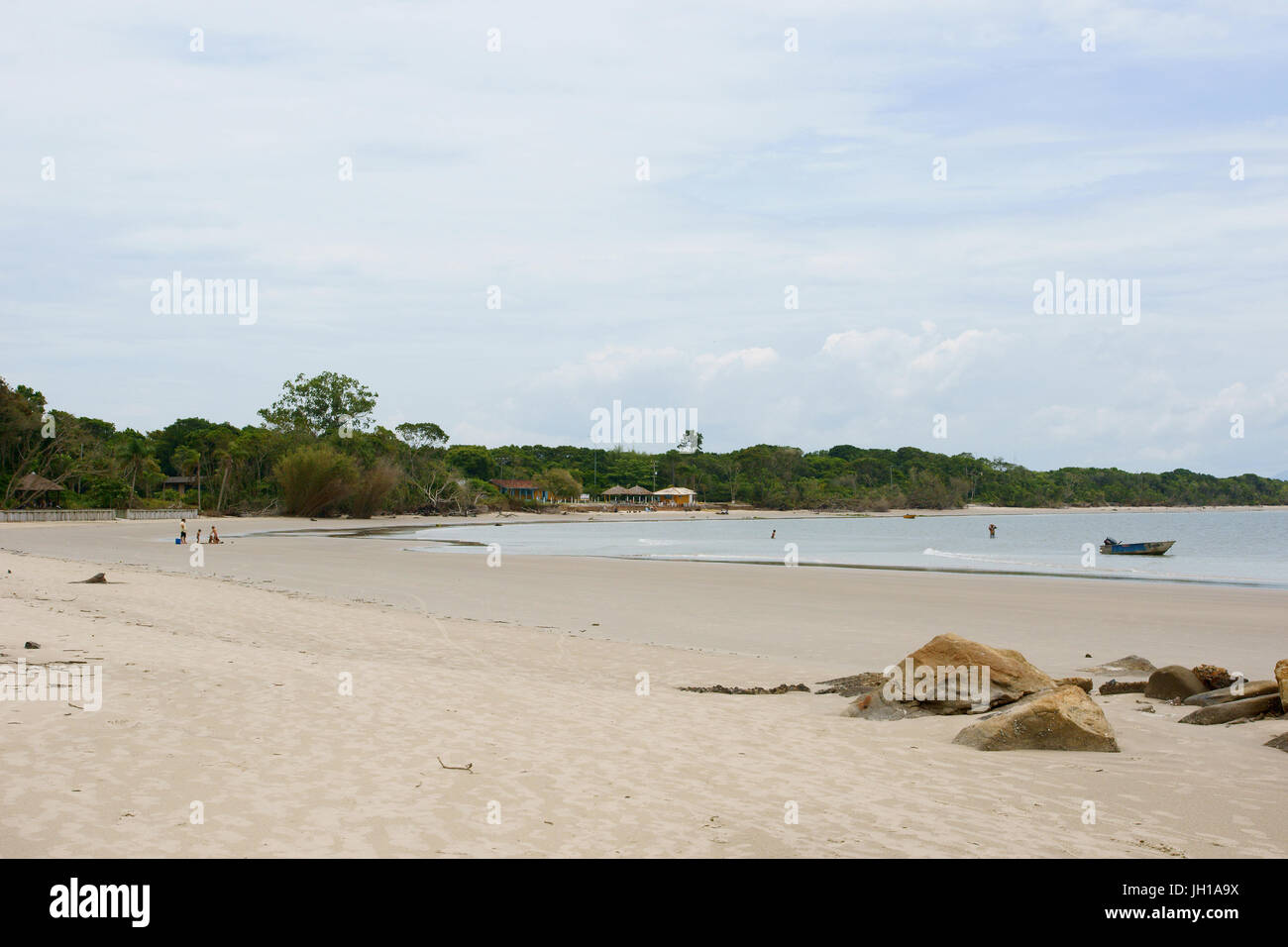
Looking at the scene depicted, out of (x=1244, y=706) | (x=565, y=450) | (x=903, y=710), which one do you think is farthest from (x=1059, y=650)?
(x=565, y=450)

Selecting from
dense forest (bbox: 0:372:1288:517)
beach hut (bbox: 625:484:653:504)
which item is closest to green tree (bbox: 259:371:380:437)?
dense forest (bbox: 0:372:1288:517)

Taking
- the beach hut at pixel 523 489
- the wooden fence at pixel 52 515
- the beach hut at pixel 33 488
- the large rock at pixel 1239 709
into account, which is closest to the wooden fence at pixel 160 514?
the wooden fence at pixel 52 515

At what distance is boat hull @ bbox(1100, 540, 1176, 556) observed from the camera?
43875mm

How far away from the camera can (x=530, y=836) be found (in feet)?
15.7

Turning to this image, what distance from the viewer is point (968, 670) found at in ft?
28.1

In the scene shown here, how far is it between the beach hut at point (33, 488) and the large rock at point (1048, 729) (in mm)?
80008

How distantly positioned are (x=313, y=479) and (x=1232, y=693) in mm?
76163

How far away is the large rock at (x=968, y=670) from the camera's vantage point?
8305 millimetres

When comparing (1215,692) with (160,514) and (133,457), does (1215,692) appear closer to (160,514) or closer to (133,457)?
(160,514)

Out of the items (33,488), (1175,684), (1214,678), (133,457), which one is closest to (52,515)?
(33,488)

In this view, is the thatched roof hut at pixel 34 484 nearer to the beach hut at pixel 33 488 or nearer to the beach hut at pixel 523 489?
the beach hut at pixel 33 488
